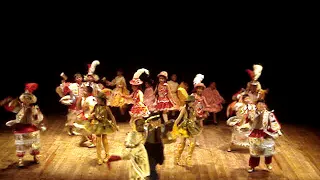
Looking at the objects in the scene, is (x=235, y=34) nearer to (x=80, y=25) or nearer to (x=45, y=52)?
(x=80, y=25)

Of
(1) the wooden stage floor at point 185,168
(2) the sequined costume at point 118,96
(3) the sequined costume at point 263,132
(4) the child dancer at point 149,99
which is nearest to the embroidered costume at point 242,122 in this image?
(1) the wooden stage floor at point 185,168

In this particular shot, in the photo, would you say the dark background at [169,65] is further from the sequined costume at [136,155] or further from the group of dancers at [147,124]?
the sequined costume at [136,155]

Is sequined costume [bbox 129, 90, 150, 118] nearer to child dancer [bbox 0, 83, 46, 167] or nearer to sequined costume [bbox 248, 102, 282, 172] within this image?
child dancer [bbox 0, 83, 46, 167]

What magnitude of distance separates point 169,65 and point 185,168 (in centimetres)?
693

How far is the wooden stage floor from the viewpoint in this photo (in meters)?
7.47

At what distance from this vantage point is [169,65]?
47.1 ft

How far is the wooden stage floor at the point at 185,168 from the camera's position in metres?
7.47

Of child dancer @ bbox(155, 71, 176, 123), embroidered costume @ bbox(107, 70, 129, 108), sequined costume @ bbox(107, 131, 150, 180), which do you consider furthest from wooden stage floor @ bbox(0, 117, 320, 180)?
sequined costume @ bbox(107, 131, 150, 180)

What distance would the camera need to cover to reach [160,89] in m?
9.70

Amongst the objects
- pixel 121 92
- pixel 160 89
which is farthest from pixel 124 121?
pixel 160 89

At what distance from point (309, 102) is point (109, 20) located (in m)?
6.03

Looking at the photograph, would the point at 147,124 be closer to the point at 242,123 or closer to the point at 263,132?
the point at 263,132

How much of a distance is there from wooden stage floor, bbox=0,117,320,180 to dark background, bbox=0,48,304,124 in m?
4.11

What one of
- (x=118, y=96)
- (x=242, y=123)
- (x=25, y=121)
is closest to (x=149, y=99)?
(x=118, y=96)
